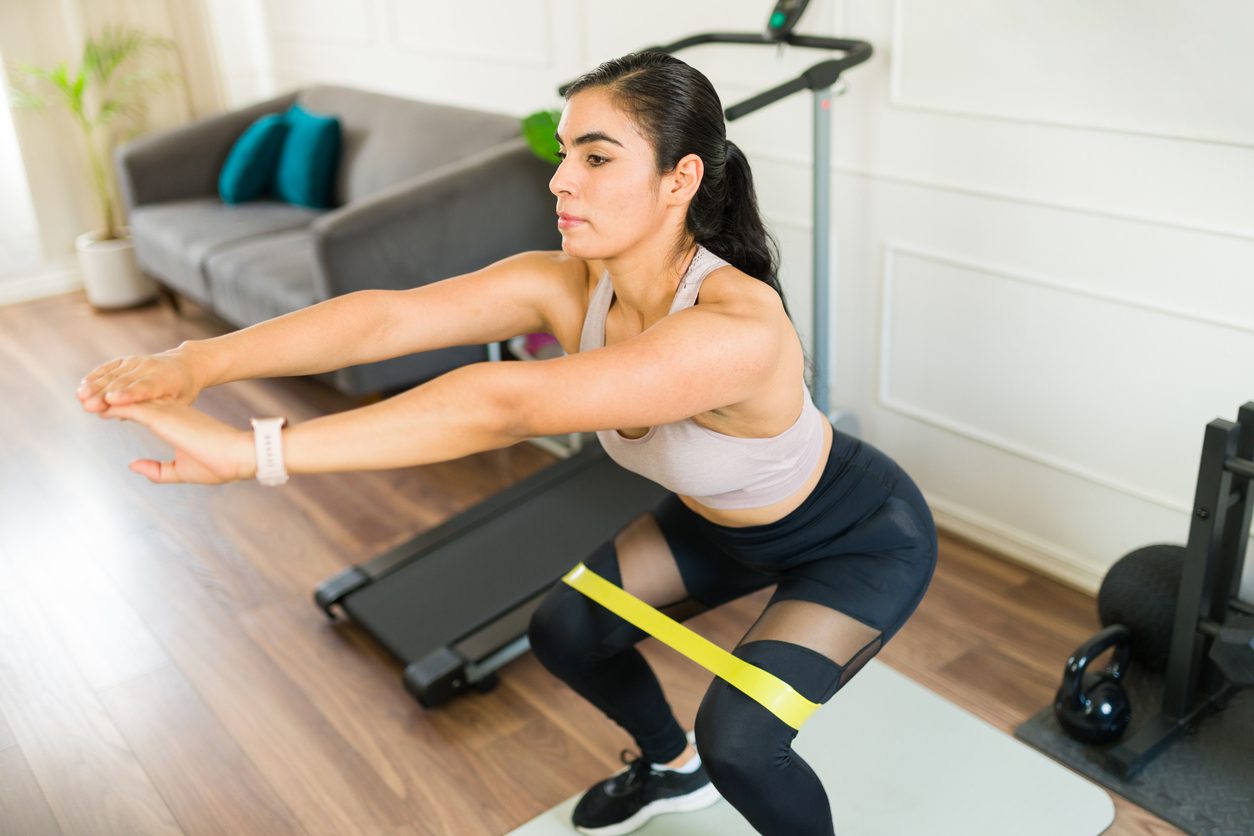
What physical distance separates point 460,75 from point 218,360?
2797 mm

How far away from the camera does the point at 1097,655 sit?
79.3 inches

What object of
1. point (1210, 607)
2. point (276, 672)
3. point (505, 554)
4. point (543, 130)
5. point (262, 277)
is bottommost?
point (276, 672)

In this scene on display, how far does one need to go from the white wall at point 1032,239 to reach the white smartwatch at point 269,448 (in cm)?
166

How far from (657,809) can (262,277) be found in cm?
220

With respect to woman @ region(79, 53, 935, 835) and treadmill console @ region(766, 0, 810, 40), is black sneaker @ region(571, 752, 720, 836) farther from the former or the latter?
treadmill console @ region(766, 0, 810, 40)

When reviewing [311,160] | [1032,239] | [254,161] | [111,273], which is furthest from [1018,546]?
[111,273]

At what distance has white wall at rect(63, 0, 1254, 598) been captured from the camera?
204cm

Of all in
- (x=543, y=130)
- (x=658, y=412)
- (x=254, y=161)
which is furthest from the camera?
(x=254, y=161)

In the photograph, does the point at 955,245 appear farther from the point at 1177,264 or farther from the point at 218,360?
the point at 218,360

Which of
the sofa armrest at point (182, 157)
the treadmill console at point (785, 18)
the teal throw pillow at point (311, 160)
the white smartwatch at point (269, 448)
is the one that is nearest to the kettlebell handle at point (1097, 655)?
the treadmill console at point (785, 18)

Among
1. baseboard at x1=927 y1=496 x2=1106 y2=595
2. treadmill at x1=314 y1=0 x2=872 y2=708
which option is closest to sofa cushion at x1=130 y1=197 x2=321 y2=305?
treadmill at x1=314 y1=0 x2=872 y2=708

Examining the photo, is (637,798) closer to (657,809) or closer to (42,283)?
(657,809)

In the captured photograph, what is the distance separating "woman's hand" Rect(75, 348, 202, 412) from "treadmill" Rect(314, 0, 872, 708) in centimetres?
105

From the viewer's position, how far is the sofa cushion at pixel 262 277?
334 centimetres
